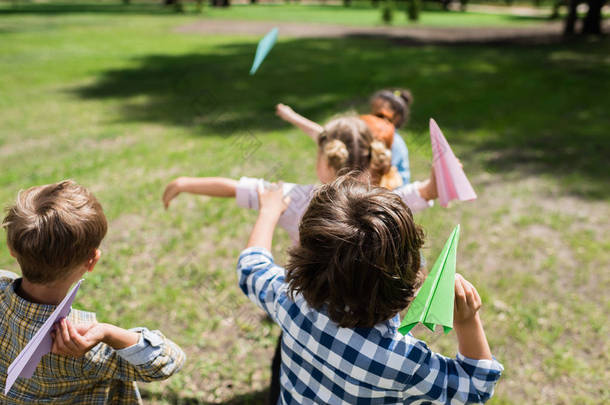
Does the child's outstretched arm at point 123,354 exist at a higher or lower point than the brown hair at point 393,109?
lower

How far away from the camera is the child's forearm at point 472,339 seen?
1.24m

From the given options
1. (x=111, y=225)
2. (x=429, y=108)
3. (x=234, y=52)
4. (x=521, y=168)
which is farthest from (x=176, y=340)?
(x=234, y=52)

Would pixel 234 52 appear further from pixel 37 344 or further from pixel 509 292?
pixel 37 344

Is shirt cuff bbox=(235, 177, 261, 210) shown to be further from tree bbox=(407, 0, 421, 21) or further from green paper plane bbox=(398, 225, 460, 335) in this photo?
tree bbox=(407, 0, 421, 21)

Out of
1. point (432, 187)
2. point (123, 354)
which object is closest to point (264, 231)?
point (123, 354)

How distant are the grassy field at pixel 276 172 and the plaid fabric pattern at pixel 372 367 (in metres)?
0.37

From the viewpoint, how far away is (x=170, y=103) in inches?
377

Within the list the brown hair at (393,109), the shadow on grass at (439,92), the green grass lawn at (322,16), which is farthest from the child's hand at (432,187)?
the green grass lawn at (322,16)

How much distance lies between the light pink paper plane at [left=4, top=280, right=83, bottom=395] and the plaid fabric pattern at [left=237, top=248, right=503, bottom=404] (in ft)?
1.83

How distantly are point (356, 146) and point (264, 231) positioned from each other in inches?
28.5

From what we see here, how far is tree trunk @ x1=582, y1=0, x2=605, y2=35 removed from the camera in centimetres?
1791

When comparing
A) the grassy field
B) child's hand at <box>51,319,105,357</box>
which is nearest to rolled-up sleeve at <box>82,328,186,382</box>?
child's hand at <box>51,319,105,357</box>

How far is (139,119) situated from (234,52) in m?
7.88

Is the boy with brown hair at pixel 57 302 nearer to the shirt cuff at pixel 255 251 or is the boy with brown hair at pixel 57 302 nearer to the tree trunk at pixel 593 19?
the shirt cuff at pixel 255 251
